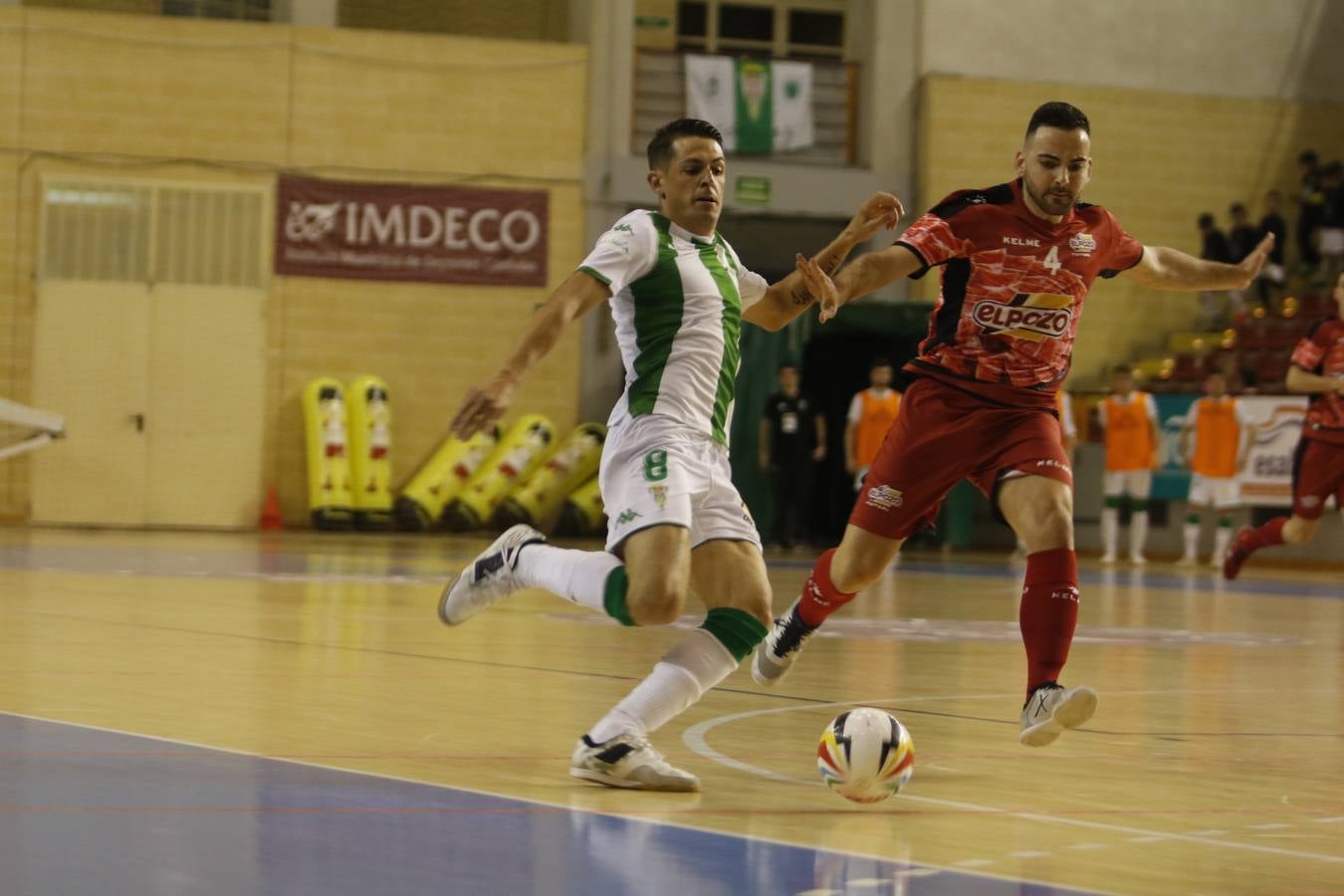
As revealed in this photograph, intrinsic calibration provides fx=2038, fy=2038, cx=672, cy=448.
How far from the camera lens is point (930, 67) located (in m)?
26.3

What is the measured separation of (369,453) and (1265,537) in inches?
464

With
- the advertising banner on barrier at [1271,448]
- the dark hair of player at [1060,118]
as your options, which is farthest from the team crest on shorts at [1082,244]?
the advertising banner on barrier at [1271,448]

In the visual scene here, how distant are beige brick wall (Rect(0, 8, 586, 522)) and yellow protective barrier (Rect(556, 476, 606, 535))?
5.66 feet

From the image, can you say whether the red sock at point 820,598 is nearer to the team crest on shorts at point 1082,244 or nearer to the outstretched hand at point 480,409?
the team crest on shorts at point 1082,244

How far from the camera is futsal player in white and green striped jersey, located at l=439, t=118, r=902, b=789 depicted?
5.39 meters

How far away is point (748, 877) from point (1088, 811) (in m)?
1.39

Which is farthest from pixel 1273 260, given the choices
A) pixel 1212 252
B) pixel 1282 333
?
pixel 1282 333

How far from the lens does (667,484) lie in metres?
5.53

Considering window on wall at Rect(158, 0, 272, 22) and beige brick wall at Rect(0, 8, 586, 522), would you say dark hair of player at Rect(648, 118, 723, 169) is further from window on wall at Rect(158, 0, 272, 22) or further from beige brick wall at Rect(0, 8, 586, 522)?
window on wall at Rect(158, 0, 272, 22)

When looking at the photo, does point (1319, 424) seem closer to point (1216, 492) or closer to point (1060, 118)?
point (1216, 492)

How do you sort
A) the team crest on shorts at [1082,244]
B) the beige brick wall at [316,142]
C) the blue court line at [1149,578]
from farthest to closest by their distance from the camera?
the beige brick wall at [316,142] → the blue court line at [1149,578] → the team crest on shorts at [1082,244]

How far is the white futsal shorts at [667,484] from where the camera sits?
5.51 m

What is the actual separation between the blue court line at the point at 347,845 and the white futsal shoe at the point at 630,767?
0.27 feet

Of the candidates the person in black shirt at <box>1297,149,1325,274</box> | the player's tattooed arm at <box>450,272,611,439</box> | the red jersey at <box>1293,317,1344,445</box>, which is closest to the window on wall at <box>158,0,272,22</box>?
the person in black shirt at <box>1297,149,1325,274</box>
